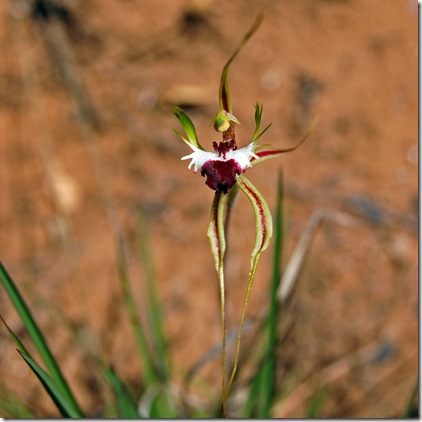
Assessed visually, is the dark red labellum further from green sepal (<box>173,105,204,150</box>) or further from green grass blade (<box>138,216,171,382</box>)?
green grass blade (<box>138,216,171,382</box>)

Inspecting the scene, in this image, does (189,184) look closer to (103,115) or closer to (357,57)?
(103,115)

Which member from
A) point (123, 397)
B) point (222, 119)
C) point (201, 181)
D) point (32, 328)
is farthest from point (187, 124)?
point (201, 181)

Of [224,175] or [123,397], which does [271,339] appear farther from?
[224,175]

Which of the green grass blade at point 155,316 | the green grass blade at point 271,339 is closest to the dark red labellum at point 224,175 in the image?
the green grass blade at point 271,339

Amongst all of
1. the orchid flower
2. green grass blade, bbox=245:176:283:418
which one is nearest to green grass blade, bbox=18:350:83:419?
the orchid flower

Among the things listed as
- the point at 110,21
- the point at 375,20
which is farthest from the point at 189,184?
the point at 375,20

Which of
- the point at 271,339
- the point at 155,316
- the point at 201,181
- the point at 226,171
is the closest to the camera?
the point at 226,171

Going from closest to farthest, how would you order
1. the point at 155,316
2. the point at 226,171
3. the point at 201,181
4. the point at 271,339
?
the point at 226,171
the point at 271,339
the point at 155,316
the point at 201,181
